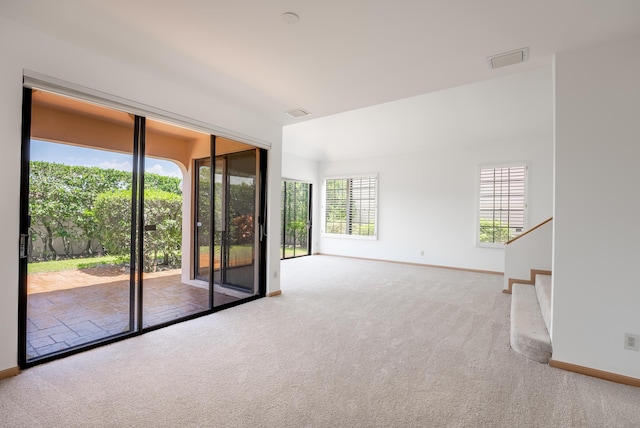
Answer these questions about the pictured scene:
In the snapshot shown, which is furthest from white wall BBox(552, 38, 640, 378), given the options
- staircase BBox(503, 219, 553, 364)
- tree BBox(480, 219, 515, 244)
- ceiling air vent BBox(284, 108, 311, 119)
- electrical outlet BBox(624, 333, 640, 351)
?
tree BBox(480, 219, 515, 244)

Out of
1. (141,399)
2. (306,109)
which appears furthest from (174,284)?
(306,109)

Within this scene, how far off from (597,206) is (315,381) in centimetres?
251

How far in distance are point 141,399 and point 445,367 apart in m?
2.22

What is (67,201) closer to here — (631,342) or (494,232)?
(631,342)

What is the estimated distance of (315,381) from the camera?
2211mm

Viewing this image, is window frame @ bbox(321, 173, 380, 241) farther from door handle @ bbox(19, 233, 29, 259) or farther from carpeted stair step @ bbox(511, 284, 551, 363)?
door handle @ bbox(19, 233, 29, 259)

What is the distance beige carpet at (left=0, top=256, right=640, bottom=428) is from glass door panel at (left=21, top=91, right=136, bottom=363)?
570mm

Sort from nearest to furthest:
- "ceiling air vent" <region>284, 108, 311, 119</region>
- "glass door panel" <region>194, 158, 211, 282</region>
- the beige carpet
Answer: the beige carpet
"ceiling air vent" <region>284, 108, 311, 119</region>
"glass door panel" <region>194, 158, 211, 282</region>

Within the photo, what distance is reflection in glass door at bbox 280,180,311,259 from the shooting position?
7.98 meters

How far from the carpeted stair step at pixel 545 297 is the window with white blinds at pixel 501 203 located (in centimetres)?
204

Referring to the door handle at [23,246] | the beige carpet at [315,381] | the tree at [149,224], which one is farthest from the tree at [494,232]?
the door handle at [23,246]

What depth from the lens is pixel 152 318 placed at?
3432 millimetres

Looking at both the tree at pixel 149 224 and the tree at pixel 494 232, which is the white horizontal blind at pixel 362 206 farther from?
the tree at pixel 149 224

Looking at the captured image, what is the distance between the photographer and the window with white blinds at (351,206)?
810cm
